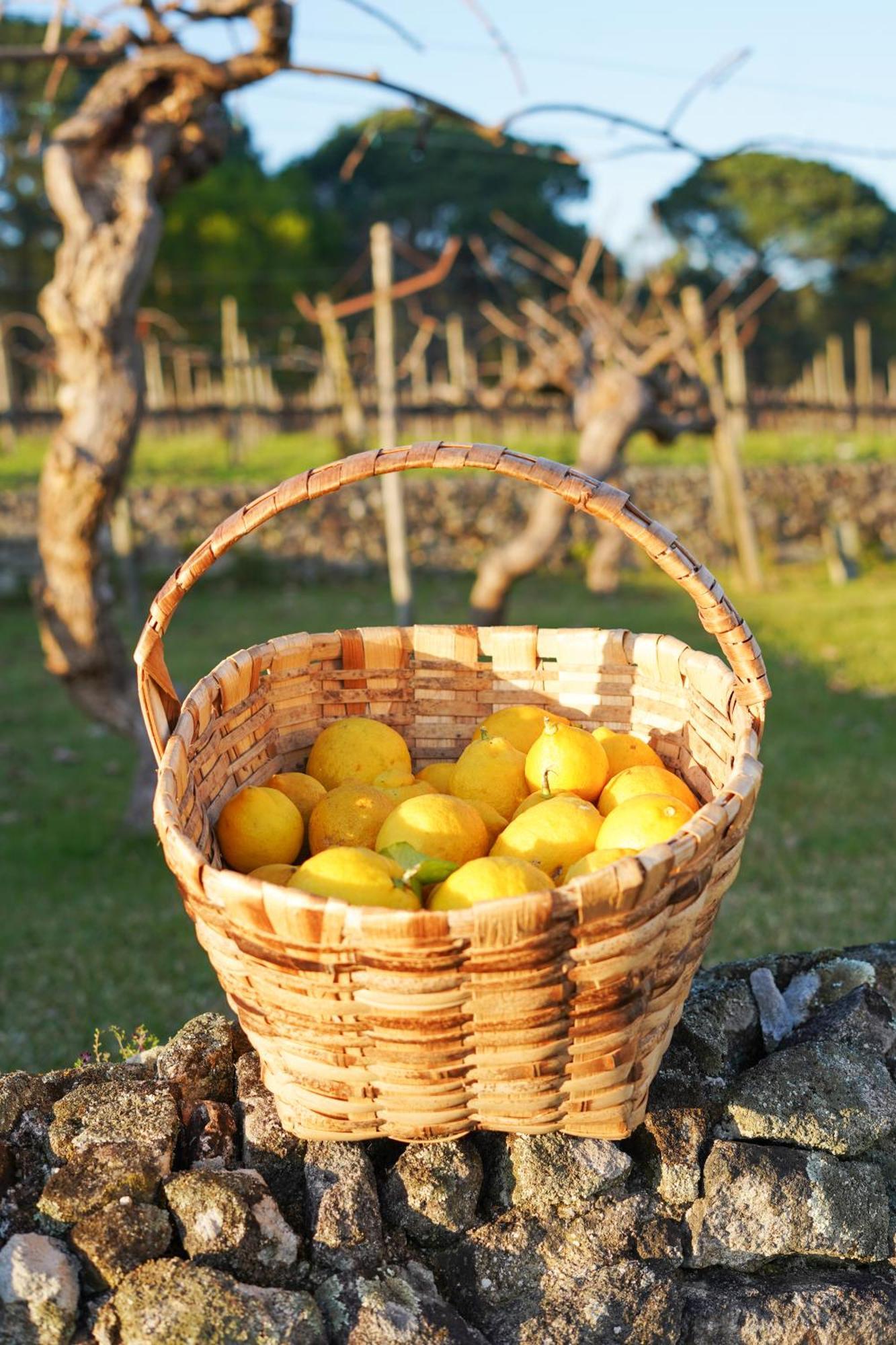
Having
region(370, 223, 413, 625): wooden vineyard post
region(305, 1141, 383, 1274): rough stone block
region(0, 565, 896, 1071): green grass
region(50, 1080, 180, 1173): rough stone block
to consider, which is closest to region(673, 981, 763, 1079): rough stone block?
region(305, 1141, 383, 1274): rough stone block

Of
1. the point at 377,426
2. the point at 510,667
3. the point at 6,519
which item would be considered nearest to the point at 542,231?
the point at 377,426

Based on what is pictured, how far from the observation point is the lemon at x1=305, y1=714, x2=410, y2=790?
1.91m

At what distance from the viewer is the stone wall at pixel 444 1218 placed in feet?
4.32

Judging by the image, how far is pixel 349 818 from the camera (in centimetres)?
171

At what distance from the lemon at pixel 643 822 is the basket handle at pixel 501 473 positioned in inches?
8.3

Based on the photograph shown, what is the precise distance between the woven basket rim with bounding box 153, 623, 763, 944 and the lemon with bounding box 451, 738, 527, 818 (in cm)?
50

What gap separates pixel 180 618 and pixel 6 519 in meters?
2.99

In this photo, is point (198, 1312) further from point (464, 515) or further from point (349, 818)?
point (464, 515)

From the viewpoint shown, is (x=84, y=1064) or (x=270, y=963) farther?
(x=84, y=1064)

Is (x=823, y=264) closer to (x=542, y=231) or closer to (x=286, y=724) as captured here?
(x=542, y=231)

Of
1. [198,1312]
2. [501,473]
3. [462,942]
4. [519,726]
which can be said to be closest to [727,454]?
[519,726]

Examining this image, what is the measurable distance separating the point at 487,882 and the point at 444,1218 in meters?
0.50

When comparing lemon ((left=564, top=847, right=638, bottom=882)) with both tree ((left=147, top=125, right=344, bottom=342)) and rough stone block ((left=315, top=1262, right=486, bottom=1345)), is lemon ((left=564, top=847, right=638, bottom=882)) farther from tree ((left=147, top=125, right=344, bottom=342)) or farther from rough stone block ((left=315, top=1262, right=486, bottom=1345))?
tree ((left=147, top=125, right=344, bottom=342))

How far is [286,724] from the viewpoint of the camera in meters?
2.01
